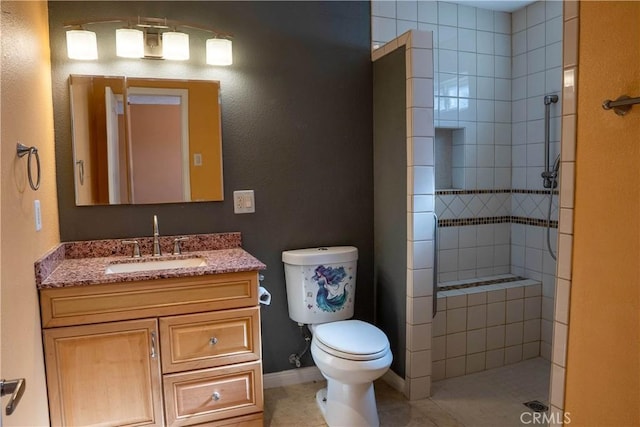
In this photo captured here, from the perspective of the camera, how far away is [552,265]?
2945 millimetres

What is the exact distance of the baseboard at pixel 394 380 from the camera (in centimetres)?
252

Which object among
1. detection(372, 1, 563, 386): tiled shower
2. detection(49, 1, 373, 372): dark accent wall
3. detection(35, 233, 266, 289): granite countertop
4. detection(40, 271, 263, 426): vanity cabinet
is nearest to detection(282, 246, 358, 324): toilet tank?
detection(49, 1, 373, 372): dark accent wall

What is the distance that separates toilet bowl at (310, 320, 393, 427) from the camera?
1999 mm

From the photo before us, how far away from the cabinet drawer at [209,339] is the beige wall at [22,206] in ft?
1.55

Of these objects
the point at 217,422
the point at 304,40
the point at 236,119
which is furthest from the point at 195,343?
the point at 304,40

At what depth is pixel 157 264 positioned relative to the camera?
2.21m

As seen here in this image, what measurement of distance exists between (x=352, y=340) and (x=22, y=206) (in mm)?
1446

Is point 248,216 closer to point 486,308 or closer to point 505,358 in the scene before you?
point 486,308

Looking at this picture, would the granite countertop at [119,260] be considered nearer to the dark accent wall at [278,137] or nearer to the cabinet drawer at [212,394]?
the dark accent wall at [278,137]

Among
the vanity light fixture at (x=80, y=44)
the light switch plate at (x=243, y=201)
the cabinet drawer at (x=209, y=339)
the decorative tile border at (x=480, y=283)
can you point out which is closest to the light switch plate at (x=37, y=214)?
the cabinet drawer at (x=209, y=339)

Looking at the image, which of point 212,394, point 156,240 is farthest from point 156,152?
point 212,394

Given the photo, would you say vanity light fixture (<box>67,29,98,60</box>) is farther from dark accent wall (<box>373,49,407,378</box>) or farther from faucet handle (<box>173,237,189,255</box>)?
dark accent wall (<box>373,49,407,378</box>)

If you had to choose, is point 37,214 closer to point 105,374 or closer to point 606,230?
point 105,374

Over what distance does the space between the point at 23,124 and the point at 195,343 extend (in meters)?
1.09
